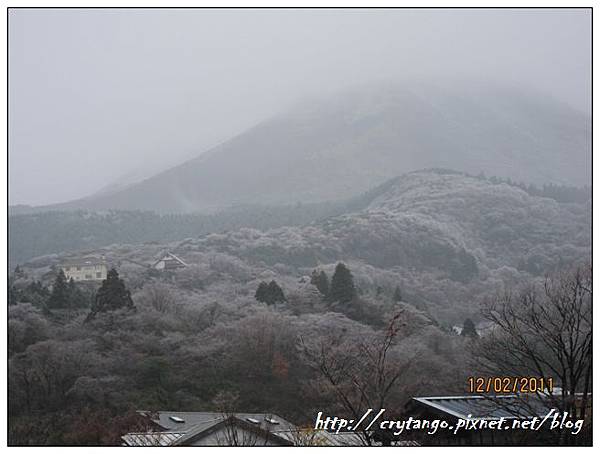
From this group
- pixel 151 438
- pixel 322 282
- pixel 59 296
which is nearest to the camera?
pixel 151 438

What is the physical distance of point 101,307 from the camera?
15.8 meters

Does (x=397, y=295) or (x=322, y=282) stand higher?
(x=322, y=282)

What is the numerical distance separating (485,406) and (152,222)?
597 inches

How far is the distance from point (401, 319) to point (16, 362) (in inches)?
353

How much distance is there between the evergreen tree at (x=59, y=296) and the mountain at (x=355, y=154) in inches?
249

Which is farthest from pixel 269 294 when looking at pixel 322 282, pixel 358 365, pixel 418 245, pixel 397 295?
pixel 418 245

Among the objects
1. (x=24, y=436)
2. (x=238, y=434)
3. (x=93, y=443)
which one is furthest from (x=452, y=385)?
(x=24, y=436)

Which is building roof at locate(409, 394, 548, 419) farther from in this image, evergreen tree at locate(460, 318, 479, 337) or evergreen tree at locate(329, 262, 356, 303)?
evergreen tree at locate(329, 262, 356, 303)

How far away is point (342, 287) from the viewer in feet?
56.6

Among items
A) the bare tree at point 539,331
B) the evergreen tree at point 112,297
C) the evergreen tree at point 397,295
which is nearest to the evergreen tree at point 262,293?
the evergreen tree at point 112,297

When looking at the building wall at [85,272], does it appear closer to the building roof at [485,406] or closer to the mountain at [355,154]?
the mountain at [355,154]

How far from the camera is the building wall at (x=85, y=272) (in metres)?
17.7

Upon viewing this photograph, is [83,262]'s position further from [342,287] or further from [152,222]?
[342,287]

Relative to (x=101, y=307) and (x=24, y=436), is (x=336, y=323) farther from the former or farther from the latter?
(x=24, y=436)
